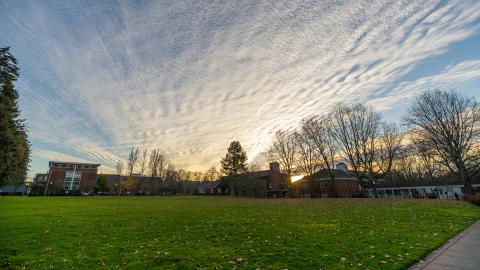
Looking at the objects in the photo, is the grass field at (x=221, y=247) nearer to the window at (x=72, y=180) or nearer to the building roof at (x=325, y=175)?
the building roof at (x=325, y=175)

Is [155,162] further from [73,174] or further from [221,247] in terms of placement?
[221,247]

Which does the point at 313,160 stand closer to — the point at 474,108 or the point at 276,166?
the point at 276,166

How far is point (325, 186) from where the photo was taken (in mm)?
70562

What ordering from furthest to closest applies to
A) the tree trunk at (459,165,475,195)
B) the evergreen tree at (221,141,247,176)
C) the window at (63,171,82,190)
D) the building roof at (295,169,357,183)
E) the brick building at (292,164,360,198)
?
the window at (63,171,82,190), the evergreen tree at (221,141,247,176), the building roof at (295,169,357,183), the brick building at (292,164,360,198), the tree trunk at (459,165,475,195)

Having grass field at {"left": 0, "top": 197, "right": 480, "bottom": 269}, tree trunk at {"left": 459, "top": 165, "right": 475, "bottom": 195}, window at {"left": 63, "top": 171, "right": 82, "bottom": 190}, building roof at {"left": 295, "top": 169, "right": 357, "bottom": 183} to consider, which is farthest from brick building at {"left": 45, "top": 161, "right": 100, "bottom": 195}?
tree trunk at {"left": 459, "top": 165, "right": 475, "bottom": 195}

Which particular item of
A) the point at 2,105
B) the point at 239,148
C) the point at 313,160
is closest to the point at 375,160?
the point at 313,160

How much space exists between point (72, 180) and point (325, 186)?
9721 centimetres

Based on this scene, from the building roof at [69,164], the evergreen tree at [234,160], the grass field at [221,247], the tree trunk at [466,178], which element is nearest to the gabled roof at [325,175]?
the evergreen tree at [234,160]

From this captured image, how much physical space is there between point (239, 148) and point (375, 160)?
45.4m

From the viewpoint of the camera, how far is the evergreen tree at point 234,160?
85.8 m

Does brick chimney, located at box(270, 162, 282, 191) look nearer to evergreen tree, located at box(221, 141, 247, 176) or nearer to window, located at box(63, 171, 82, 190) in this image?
evergreen tree, located at box(221, 141, 247, 176)

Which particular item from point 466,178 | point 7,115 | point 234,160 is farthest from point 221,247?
point 234,160

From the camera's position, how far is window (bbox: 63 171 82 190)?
319 ft

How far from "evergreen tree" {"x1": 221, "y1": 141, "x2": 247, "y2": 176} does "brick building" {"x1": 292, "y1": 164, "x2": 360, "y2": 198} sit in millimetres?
19759
